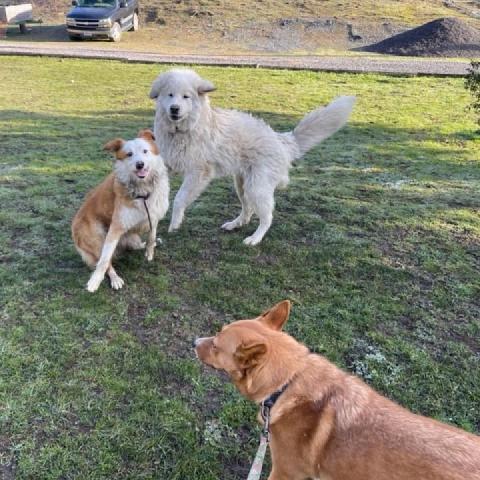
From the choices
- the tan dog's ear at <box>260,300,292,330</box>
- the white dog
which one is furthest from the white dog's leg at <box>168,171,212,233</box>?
the tan dog's ear at <box>260,300,292,330</box>

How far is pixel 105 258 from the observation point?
4.35 m

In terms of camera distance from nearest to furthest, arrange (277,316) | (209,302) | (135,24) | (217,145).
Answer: (277,316) < (209,302) < (217,145) < (135,24)

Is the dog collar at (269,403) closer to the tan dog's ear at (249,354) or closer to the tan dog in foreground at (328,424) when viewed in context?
the tan dog in foreground at (328,424)

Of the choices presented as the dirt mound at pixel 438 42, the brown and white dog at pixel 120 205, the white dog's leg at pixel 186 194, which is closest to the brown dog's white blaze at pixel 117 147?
the brown and white dog at pixel 120 205

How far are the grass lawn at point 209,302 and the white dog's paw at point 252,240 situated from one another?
105mm

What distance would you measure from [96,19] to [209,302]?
2025 centimetres

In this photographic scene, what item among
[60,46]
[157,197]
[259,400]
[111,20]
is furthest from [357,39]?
[259,400]

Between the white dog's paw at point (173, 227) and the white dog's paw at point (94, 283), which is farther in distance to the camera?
the white dog's paw at point (173, 227)

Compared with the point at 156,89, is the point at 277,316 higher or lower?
lower

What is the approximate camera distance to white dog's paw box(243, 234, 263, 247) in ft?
17.1

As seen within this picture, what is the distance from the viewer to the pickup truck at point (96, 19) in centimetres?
2083

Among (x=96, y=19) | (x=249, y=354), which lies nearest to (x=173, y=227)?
(x=249, y=354)

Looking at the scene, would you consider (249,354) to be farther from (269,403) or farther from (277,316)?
(277,316)

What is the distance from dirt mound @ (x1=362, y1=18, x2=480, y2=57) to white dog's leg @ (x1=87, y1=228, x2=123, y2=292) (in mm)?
18400
